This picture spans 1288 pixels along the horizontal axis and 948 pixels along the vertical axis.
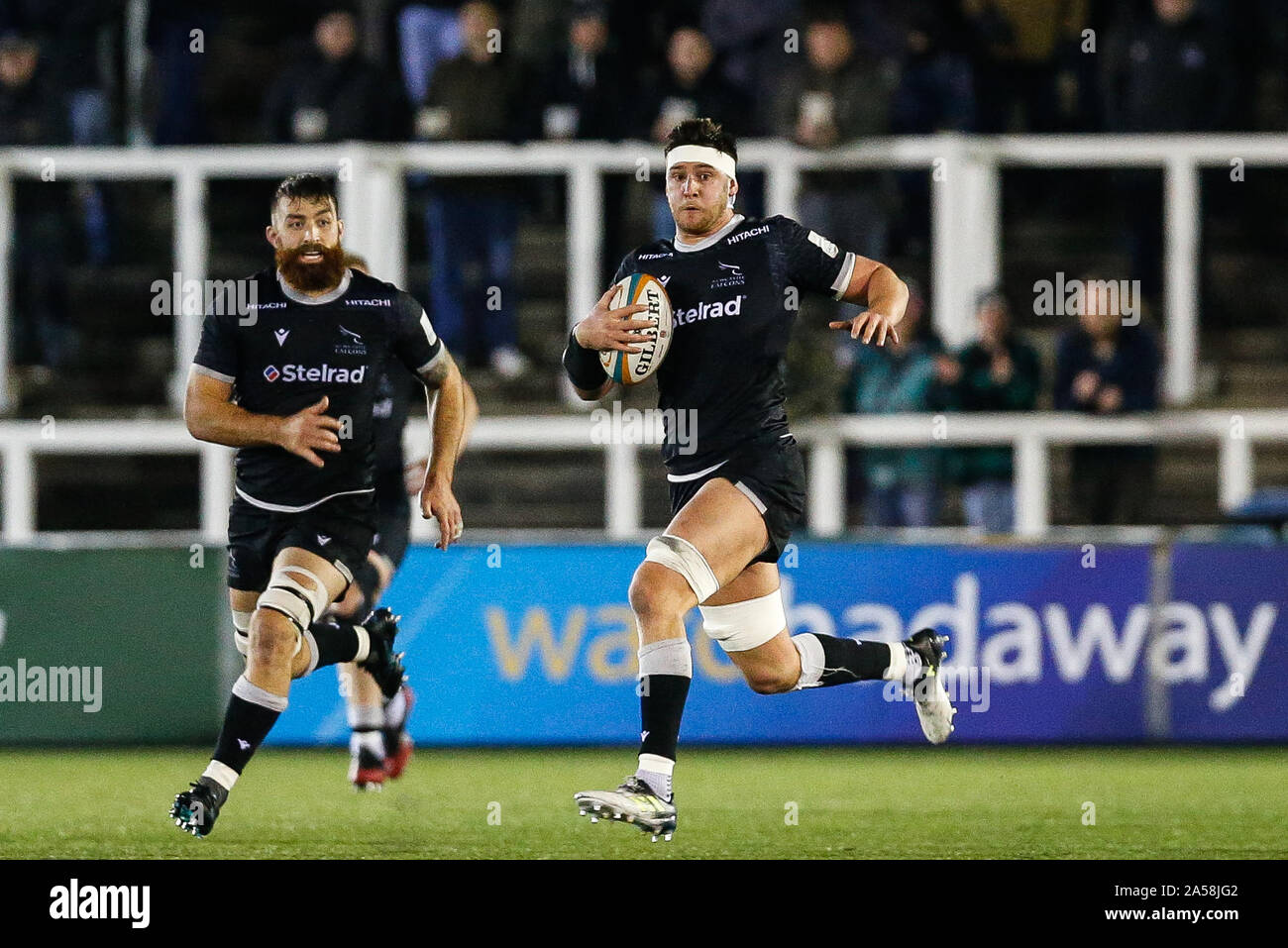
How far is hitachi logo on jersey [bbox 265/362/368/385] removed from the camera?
350 inches

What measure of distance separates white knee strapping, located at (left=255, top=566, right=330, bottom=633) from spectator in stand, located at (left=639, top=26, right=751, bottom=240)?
5.93 meters

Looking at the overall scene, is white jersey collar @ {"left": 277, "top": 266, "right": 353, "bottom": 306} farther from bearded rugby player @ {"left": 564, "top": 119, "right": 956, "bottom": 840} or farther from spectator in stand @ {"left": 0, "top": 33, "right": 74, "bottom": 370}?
spectator in stand @ {"left": 0, "top": 33, "right": 74, "bottom": 370}

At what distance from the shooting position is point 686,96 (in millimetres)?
14664

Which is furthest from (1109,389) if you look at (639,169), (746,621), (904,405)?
(746,621)

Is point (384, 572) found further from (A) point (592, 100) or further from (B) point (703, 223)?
(A) point (592, 100)

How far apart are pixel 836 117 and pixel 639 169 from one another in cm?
124

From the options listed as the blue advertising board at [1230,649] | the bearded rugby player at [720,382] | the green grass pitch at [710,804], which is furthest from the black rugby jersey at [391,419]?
the blue advertising board at [1230,649]

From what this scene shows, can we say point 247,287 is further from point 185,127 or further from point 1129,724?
point 185,127

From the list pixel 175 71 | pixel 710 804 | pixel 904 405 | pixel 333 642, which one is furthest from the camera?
pixel 175 71

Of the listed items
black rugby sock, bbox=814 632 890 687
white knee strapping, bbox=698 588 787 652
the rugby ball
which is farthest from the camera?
black rugby sock, bbox=814 632 890 687

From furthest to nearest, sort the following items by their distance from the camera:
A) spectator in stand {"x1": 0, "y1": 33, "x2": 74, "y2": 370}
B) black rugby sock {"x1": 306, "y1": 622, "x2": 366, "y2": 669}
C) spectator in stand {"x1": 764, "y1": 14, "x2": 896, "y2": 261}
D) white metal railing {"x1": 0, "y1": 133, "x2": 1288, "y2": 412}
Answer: spectator in stand {"x1": 0, "y1": 33, "x2": 74, "y2": 370} → white metal railing {"x1": 0, "y1": 133, "x2": 1288, "y2": 412} → spectator in stand {"x1": 764, "y1": 14, "x2": 896, "y2": 261} → black rugby sock {"x1": 306, "y1": 622, "x2": 366, "y2": 669}

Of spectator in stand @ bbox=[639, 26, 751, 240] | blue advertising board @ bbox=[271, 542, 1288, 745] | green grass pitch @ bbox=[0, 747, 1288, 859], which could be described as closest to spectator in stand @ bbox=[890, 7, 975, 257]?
spectator in stand @ bbox=[639, 26, 751, 240]
